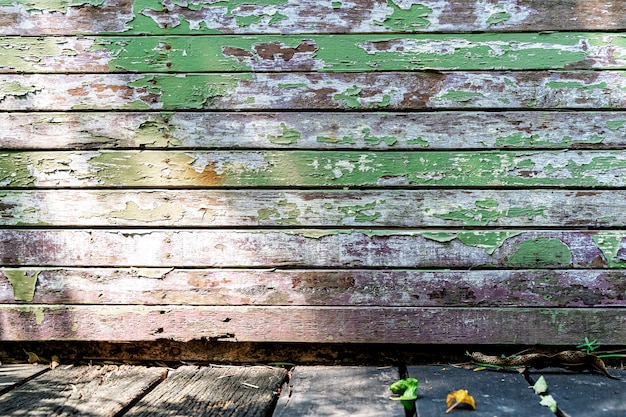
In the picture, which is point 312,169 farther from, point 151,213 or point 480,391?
point 480,391

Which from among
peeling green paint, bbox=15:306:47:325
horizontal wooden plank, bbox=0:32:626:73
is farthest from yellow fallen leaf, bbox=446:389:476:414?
peeling green paint, bbox=15:306:47:325

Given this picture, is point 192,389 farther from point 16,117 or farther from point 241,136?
point 16,117

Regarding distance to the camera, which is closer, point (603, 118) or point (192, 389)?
point (192, 389)

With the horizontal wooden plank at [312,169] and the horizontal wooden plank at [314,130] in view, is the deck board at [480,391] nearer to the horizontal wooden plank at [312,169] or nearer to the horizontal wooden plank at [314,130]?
the horizontal wooden plank at [312,169]

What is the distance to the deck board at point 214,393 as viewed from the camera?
5.95 feet

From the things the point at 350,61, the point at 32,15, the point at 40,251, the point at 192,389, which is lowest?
the point at 192,389

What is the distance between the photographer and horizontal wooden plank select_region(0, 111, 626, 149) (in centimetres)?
223

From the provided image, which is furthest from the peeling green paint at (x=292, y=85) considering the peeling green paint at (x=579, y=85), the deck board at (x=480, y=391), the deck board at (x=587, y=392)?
the deck board at (x=587, y=392)

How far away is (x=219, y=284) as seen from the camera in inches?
91.0

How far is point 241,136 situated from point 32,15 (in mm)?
1063

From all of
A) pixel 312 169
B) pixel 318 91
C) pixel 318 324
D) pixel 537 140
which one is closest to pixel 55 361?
pixel 318 324

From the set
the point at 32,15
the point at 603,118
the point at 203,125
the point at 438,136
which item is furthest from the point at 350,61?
the point at 32,15

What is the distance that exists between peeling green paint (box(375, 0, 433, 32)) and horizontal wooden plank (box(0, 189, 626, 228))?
2.33 feet

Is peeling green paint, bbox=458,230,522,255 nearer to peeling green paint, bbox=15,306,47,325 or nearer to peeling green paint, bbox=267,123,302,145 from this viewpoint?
peeling green paint, bbox=267,123,302,145
